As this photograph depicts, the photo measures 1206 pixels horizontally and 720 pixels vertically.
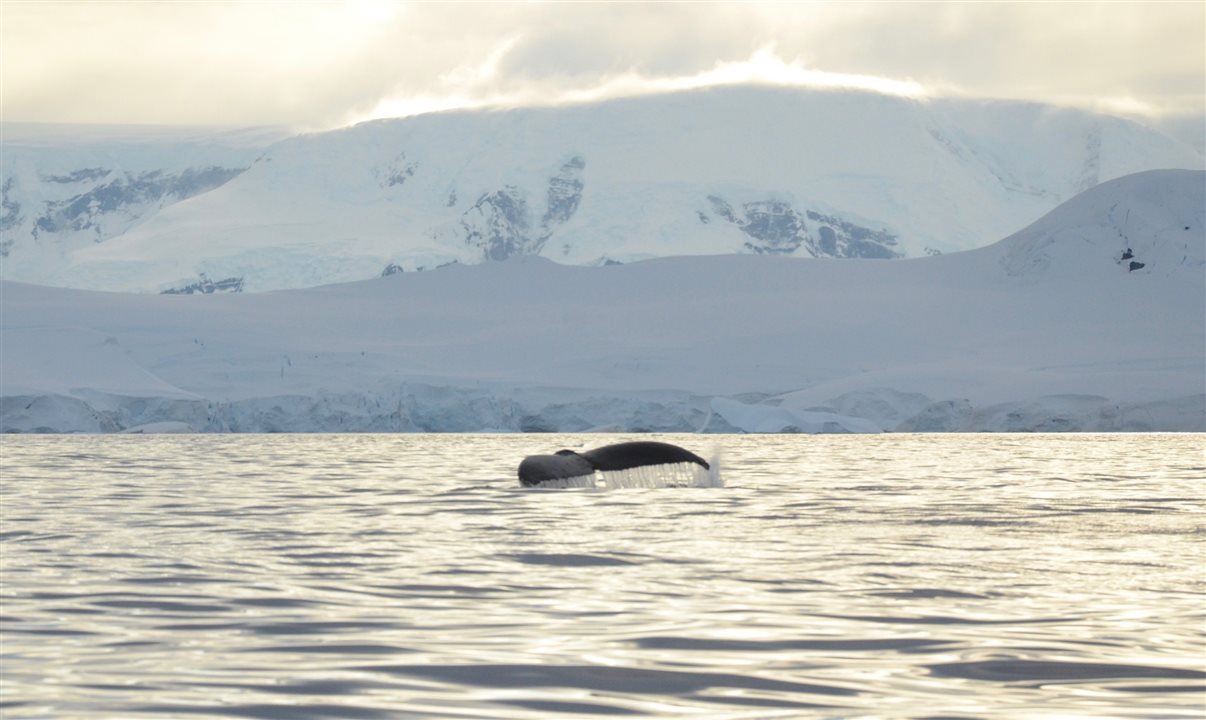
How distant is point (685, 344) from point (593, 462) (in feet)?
220

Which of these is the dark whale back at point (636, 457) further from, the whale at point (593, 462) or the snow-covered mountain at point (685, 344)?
the snow-covered mountain at point (685, 344)

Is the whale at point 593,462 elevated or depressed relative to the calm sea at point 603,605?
depressed

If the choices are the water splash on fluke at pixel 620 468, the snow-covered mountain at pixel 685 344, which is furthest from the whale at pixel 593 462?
the snow-covered mountain at pixel 685 344

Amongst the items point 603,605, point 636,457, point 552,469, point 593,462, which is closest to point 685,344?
point 636,457

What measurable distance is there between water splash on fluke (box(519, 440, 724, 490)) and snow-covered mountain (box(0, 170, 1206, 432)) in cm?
3936

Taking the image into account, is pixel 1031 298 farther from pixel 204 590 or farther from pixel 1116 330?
pixel 204 590

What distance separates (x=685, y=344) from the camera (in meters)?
89.8

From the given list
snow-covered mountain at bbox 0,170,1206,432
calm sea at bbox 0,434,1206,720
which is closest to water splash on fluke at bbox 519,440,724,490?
calm sea at bbox 0,434,1206,720

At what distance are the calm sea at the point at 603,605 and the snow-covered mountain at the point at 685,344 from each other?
45287 mm

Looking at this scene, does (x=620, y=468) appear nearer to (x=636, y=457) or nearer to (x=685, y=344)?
(x=636, y=457)

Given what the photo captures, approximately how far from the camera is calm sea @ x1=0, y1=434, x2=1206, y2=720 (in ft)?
24.4

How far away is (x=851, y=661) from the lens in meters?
8.30

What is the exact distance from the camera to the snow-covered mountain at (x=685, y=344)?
68938mm

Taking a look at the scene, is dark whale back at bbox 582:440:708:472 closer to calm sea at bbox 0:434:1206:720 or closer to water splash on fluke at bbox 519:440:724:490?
water splash on fluke at bbox 519:440:724:490
